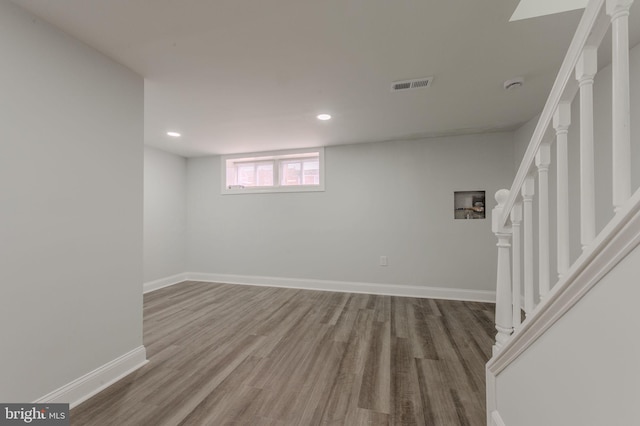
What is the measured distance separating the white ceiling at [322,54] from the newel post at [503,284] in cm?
108

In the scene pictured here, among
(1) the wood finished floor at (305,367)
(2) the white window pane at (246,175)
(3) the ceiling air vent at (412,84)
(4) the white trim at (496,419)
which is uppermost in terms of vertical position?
(3) the ceiling air vent at (412,84)

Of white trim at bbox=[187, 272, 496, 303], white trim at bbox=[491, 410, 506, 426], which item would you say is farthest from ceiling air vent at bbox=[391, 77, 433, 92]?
white trim at bbox=[187, 272, 496, 303]

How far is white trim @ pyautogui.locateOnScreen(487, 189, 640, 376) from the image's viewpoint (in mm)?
629

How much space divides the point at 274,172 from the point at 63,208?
311 centimetres

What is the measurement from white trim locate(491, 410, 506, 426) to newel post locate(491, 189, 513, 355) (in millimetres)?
301

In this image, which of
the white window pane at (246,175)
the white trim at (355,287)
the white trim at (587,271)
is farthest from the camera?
the white window pane at (246,175)

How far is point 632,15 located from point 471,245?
2.69 meters

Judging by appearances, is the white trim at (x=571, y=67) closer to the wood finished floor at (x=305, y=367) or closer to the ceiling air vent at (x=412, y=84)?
the ceiling air vent at (x=412, y=84)

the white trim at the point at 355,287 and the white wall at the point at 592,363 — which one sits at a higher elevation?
the white wall at the point at 592,363

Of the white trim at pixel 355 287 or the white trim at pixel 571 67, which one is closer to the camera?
the white trim at pixel 571 67

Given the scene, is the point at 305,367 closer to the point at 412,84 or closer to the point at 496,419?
the point at 496,419

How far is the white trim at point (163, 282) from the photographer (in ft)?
13.2

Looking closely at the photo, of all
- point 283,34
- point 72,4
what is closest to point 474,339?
point 283,34

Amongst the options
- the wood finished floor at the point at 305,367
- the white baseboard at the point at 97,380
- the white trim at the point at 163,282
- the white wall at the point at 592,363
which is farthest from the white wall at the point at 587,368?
the white trim at the point at 163,282
